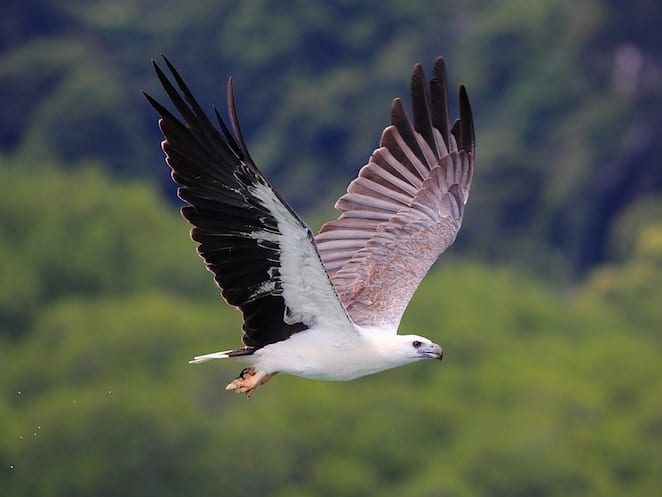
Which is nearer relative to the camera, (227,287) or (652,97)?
(227,287)

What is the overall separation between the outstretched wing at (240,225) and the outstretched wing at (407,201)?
196 centimetres

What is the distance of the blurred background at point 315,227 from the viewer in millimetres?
53000

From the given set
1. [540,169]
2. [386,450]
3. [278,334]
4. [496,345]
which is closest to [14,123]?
[540,169]

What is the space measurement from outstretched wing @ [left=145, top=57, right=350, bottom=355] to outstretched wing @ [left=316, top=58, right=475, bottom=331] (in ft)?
6.44

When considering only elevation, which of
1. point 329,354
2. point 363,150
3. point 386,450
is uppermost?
point 363,150

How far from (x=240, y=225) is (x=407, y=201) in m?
3.69

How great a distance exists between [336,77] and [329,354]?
75330 millimetres

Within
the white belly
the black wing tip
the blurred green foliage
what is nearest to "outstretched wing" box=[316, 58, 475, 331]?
the black wing tip

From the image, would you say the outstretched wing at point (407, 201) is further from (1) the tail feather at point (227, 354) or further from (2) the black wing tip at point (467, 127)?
(1) the tail feather at point (227, 354)

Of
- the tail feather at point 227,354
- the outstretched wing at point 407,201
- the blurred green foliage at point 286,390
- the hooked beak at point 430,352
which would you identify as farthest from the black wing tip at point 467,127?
the blurred green foliage at point 286,390

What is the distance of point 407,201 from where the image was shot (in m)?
19.2

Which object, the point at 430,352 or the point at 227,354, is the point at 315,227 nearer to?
the point at 430,352

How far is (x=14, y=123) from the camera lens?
88.9m

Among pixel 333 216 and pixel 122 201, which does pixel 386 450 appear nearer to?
pixel 333 216
